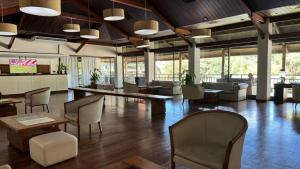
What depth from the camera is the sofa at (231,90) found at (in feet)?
26.6

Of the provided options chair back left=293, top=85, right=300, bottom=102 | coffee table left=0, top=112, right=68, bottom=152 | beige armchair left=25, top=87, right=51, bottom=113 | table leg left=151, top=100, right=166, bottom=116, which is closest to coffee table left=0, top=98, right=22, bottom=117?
beige armchair left=25, top=87, right=51, bottom=113

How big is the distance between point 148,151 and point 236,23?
7279mm

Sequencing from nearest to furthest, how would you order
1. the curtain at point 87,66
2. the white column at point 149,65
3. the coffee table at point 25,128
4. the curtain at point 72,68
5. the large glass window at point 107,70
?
1. the coffee table at point 25,128
2. the white column at point 149,65
3. the curtain at point 72,68
4. the curtain at point 87,66
5. the large glass window at point 107,70

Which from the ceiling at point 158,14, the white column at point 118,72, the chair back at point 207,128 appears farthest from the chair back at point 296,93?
the white column at point 118,72

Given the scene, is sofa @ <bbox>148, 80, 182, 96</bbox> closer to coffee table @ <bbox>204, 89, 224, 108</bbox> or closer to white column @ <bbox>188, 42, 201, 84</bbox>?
white column @ <bbox>188, 42, 201, 84</bbox>

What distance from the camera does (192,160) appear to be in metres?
2.14

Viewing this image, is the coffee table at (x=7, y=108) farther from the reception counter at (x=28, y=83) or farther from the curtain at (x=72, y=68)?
the curtain at (x=72, y=68)

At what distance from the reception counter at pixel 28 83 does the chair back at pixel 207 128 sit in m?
10.1

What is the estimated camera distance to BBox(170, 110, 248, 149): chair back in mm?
2312

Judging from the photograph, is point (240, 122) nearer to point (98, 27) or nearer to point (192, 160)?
point (192, 160)

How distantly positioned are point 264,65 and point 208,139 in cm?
689

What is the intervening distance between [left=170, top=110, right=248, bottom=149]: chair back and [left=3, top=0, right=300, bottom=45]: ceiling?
5.46m

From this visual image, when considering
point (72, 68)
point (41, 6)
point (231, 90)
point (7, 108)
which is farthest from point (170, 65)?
point (41, 6)

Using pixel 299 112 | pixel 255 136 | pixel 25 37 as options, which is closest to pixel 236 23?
pixel 299 112
